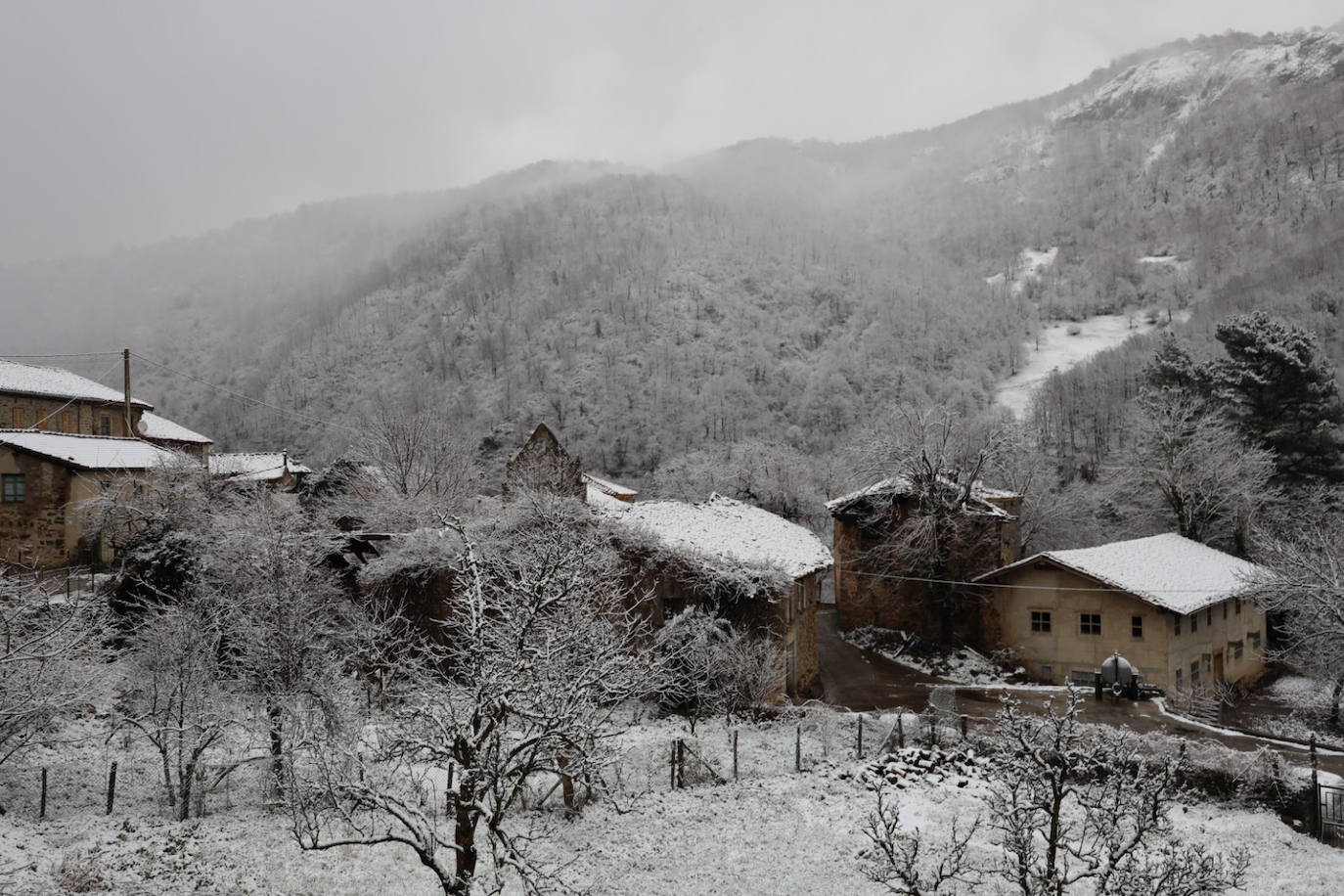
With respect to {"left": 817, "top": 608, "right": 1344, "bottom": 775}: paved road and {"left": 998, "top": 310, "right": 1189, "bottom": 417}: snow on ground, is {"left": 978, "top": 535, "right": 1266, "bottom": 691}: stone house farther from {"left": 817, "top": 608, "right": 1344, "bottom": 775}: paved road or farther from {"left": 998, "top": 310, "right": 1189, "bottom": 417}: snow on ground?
{"left": 998, "top": 310, "right": 1189, "bottom": 417}: snow on ground

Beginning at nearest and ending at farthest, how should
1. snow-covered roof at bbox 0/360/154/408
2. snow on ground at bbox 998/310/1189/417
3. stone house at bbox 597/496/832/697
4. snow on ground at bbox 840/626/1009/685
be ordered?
stone house at bbox 597/496/832/697, snow on ground at bbox 840/626/1009/685, snow-covered roof at bbox 0/360/154/408, snow on ground at bbox 998/310/1189/417

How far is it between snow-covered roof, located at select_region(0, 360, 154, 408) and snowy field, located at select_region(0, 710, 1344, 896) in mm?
42251

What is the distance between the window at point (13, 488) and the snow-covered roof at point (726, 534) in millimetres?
26947

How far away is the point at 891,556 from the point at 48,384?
5147 centimetres

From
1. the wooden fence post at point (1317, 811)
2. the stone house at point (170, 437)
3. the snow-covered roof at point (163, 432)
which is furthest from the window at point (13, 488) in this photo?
the wooden fence post at point (1317, 811)

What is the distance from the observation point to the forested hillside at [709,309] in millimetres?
102750

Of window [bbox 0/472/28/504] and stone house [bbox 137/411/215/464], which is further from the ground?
stone house [bbox 137/411/215/464]

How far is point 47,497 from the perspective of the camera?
1387 inches

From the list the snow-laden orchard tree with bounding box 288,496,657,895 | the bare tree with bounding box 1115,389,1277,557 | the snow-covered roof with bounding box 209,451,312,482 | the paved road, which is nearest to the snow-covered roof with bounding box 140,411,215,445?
the snow-covered roof with bounding box 209,451,312,482

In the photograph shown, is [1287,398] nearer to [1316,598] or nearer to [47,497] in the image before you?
[1316,598]

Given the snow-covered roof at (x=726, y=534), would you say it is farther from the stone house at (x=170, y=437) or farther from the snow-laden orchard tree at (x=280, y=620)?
the stone house at (x=170, y=437)

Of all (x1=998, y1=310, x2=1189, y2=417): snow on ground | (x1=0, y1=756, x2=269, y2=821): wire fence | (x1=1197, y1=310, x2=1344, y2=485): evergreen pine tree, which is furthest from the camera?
(x1=998, y1=310, x2=1189, y2=417): snow on ground

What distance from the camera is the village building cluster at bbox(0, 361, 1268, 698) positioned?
2575cm

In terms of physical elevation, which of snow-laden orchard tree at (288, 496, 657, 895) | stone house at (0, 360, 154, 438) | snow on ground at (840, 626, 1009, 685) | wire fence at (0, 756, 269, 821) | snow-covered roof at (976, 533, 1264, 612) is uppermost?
stone house at (0, 360, 154, 438)
